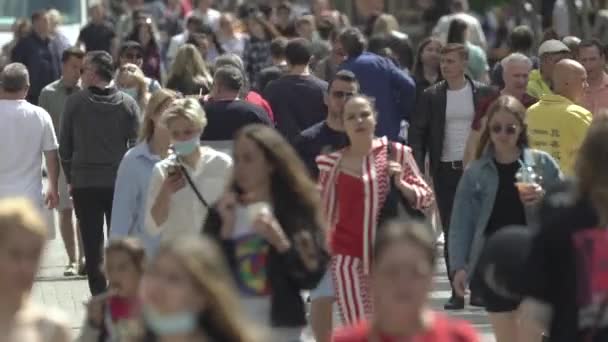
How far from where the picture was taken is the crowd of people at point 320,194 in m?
5.98

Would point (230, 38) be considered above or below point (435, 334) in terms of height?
below

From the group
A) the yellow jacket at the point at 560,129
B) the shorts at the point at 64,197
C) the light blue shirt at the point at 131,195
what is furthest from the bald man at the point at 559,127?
the shorts at the point at 64,197

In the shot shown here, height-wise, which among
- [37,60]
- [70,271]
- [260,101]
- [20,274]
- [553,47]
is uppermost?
[20,274]

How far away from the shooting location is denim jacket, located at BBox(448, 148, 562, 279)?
1003cm

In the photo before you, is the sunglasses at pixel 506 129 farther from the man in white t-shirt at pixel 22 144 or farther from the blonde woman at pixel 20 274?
the man in white t-shirt at pixel 22 144

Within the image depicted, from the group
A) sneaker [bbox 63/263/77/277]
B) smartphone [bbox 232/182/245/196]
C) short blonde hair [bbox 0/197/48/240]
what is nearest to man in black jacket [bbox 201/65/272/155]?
sneaker [bbox 63/263/77/277]

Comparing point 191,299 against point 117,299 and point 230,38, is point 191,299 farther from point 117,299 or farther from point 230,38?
point 230,38

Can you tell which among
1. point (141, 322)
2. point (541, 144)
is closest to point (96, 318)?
point (141, 322)

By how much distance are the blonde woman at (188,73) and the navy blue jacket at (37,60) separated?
7.27 m

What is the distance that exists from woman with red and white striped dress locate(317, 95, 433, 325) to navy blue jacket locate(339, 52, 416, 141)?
470 cm

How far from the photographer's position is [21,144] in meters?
14.2

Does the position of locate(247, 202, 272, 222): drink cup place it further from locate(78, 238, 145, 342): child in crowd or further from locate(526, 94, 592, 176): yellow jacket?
locate(526, 94, 592, 176): yellow jacket

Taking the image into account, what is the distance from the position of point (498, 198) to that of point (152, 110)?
7.17 feet

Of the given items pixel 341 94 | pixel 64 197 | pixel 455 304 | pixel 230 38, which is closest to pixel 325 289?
pixel 341 94
